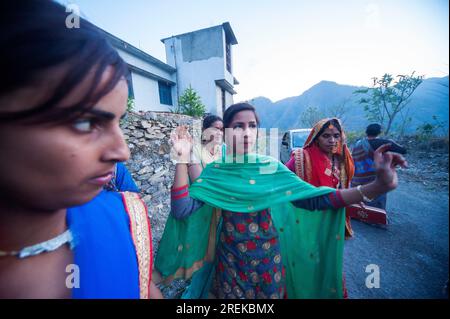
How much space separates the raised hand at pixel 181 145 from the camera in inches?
51.6

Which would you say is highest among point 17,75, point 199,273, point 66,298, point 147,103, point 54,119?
point 147,103

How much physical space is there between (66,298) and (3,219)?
0.40 m

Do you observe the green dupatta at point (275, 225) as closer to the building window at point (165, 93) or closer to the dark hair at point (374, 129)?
the dark hair at point (374, 129)

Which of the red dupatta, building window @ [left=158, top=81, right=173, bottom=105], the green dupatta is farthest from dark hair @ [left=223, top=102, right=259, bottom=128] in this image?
building window @ [left=158, top=81, right=173, bottom=105]

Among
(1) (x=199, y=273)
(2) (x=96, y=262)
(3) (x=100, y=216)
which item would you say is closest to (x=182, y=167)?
(3) (x=100, y=216)

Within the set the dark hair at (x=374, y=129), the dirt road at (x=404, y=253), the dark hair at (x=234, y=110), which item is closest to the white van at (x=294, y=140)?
the dark hair at (x=374, y=129)

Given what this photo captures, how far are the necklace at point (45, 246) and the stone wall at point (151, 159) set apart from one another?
136 inches

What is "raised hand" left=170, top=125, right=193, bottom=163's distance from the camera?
1.31 metres

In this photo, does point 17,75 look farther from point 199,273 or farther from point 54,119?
point 199,273

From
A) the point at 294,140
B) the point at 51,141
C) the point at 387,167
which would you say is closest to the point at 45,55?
the point at 51,141

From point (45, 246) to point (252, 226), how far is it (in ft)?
3.92

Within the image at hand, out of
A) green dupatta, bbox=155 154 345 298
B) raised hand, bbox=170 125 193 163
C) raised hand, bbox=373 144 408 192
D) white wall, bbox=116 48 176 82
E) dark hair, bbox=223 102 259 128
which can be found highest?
white wall, bbox=116 48 176 82

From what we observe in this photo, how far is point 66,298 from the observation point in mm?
708

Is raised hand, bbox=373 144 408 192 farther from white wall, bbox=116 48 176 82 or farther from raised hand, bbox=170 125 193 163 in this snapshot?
white wall, bbox=116 48 176 82
